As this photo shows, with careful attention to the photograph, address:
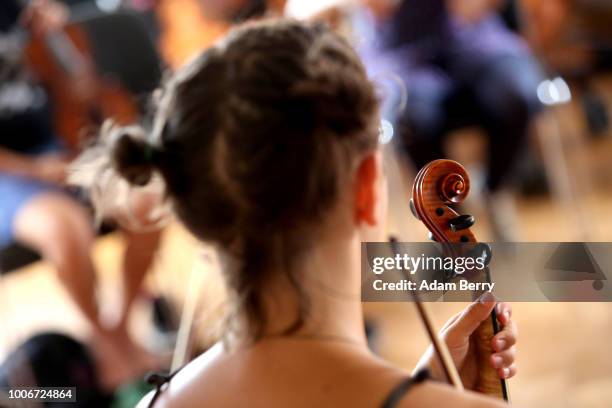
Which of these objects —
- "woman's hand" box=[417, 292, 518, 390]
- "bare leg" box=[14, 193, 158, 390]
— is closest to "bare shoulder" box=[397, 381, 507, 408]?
"woman's hand" box=[417, 292, 518, 390]

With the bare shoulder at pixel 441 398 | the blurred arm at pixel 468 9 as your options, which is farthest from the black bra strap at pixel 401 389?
the blurred arm at pixel 468 9

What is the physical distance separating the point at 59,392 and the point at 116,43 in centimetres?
135

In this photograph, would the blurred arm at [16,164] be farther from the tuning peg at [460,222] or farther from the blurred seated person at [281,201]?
the tuning peg at [460,222]

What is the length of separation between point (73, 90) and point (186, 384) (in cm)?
151

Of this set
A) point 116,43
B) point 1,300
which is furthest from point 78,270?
point 116,43

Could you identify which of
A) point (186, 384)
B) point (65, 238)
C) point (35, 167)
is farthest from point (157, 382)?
point (35, 167)

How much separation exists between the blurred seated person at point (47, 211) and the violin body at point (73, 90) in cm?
3

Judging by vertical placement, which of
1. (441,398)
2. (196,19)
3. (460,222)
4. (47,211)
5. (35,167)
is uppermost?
(196,19)

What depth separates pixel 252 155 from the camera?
68cm

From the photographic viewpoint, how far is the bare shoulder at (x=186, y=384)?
0.74m

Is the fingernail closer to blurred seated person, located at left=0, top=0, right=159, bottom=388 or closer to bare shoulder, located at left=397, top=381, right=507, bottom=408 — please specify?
bare shoulder, located at left=397, top=381, right=507, bottom=408

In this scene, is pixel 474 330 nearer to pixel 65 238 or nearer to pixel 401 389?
pixel 401 389

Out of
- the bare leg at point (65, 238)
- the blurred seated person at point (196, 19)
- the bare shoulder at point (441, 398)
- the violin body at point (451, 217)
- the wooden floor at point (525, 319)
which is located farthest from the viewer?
the blurred seated person at point (196, 19)

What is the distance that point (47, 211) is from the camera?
1.82 meters
